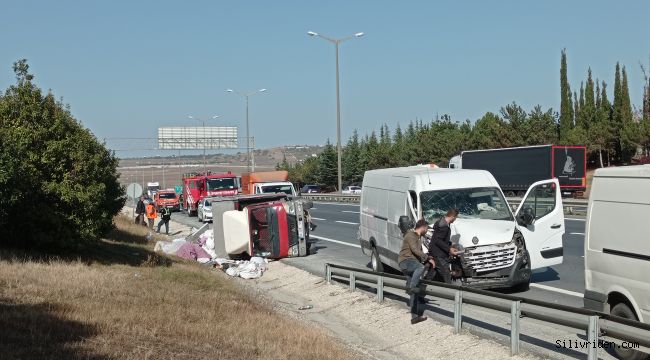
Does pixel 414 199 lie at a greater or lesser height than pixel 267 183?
greater

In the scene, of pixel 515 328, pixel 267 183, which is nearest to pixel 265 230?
pixel 267 183

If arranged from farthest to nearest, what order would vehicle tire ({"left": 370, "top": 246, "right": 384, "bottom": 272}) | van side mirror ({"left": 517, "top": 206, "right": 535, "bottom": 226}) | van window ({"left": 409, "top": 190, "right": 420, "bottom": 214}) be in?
vehicle tire ({"left": 370, "top": 246, "right": 384, "bottom": 272}) < van window ({"left": 409, "top": 190, "right": 420, "bottom": 214}) < van side mirror ({"left": 517, "top": 206, "right": 535, "bottom": 226})

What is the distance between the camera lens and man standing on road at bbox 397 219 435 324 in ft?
36.6

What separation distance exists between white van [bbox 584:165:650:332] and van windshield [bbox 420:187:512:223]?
16.2 feet

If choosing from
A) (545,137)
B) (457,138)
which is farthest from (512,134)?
(457,138)

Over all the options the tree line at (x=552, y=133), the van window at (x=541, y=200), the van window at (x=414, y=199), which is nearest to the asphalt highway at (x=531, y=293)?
the van window at (x=541, y=200)

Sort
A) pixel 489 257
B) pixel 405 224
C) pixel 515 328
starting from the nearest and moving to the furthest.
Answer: pixel 515 328 < pixel 489 257 < pixel 405 224

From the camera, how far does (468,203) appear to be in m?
14.2

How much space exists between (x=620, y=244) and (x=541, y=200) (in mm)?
6294

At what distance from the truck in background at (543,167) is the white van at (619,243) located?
140 feet

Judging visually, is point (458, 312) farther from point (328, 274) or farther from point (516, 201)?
point (516, 201)

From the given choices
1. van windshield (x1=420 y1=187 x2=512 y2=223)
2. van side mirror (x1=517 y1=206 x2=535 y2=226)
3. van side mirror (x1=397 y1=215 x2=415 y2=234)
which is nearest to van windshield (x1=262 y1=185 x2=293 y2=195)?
van windshield (x1=420 y1=187 x2=512 y2=223)

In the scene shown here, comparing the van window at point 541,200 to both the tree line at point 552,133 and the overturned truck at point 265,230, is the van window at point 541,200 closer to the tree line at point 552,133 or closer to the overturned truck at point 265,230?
the overturned truck at point 265,230

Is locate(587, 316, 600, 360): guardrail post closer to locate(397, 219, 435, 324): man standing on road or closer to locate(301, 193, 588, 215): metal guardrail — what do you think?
locate(397, 219, 435, 324): man standing on road
